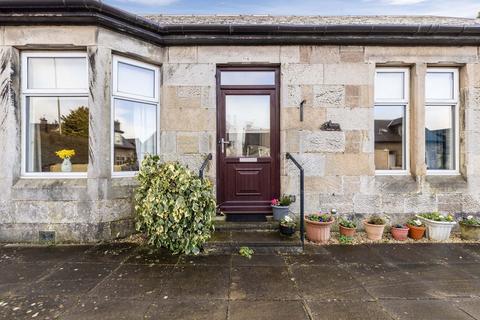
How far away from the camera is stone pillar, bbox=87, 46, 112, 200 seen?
3.90 meters

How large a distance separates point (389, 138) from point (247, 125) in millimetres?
2590

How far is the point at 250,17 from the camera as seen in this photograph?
539 cm

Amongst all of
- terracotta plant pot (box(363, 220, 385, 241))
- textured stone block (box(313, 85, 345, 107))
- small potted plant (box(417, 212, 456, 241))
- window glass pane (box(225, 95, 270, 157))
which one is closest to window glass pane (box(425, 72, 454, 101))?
textured stone block (box(313, 85, 345, 107))

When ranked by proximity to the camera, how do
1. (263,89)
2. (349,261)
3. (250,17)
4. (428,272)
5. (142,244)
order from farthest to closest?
(250,17)
(263,89)
(142,244)
(349,261)
(428,272)

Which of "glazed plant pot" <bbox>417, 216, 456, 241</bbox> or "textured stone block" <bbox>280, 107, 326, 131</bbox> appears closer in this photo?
"glazed plant pot" <bbox>417, 216, 456, 241</bbox>

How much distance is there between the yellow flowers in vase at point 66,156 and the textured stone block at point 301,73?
3711 mm

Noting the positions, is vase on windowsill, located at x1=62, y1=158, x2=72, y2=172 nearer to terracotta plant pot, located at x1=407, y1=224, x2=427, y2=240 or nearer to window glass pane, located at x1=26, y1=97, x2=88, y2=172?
window glass pane, located at x1=26, y1=97, x2=88, y2=172

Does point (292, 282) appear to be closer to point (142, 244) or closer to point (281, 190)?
point (281, 190)

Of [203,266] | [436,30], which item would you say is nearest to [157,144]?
[203,266]

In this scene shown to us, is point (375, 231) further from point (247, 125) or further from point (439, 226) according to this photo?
point (247, 125)

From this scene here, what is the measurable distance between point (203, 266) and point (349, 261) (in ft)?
6.13

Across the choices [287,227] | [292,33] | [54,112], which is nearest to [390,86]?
[292,33]

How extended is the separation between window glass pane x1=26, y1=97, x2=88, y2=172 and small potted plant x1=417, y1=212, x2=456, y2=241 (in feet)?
18.5

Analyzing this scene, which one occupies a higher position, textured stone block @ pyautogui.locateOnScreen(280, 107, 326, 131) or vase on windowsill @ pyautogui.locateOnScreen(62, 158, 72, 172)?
textured stone block @ pyautogui.locateOnScreen(280, 107, 326, 131)
